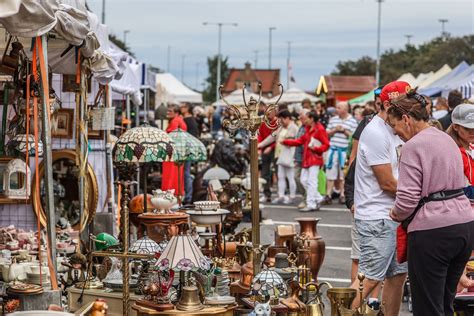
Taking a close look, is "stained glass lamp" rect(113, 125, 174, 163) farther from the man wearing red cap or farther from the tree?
the tree

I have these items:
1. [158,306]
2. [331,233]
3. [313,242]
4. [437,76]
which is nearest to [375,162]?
[158,306]

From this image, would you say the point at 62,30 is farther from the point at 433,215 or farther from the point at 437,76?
the point at 437,76

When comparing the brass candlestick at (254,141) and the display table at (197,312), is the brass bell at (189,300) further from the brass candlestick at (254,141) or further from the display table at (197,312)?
the brass candlestick at (254,141)

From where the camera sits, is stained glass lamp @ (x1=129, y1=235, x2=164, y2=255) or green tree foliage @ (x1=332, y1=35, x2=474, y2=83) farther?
green tree foliage @ (x1=332, y1=35, x2=474, y2=83)

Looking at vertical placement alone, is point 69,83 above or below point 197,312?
above

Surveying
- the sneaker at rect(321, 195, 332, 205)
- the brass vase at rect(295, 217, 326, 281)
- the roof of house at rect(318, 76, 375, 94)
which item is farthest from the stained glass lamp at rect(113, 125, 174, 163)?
the roof of house at rect(318, 76, 375, 94)

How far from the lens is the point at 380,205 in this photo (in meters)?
7.16

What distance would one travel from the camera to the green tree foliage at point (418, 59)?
84.7 meters

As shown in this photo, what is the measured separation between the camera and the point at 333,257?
1258cm

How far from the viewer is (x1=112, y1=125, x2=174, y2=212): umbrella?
884 centimetres

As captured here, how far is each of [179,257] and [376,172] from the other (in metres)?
1.88

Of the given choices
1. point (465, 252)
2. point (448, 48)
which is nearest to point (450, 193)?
point (465, 252)

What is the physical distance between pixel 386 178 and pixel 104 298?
2.15 meters

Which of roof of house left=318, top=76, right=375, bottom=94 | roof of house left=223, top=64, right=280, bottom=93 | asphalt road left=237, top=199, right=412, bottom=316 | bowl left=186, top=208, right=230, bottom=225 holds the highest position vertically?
roof of house left=223, top=64, right=280, bottom=93
